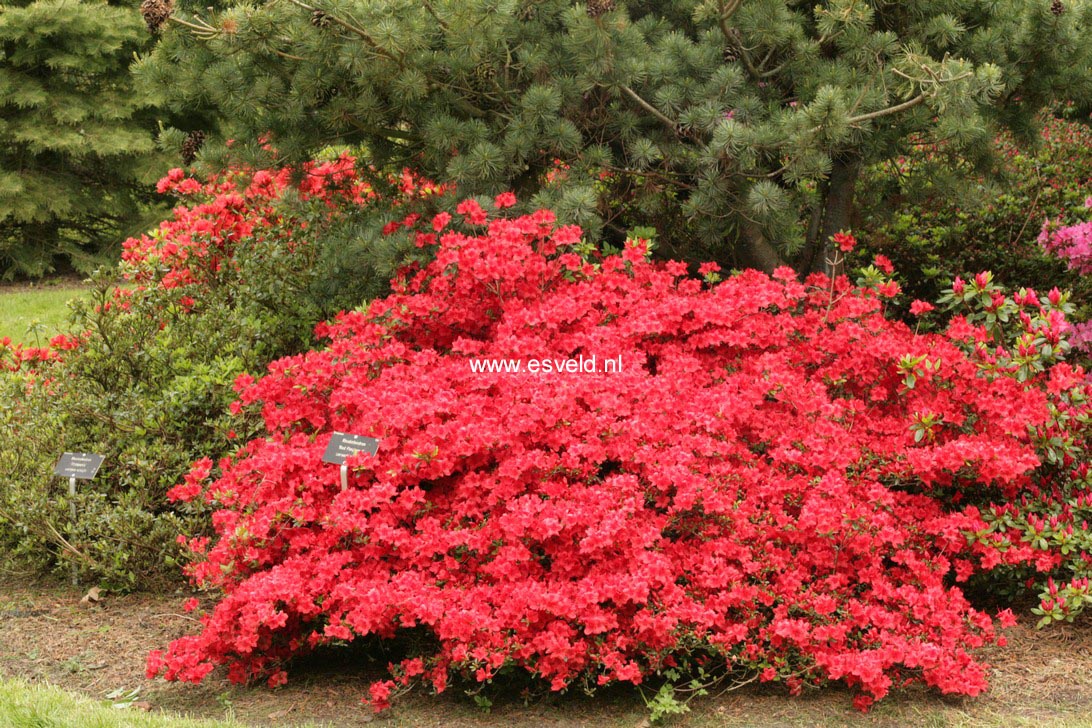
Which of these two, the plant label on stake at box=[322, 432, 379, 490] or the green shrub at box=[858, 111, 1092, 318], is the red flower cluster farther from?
the green shrub at box=[858, 111, 1092, 318]

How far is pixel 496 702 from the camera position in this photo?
3188mm

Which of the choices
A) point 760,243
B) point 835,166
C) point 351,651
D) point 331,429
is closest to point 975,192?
point 835,166

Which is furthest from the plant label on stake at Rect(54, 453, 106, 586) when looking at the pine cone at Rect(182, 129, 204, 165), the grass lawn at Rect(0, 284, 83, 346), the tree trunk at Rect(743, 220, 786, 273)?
the grass lawn at Rect(0, 284, 83, 346)

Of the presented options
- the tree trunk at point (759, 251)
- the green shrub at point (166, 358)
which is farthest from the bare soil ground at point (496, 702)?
the tree trunk at point (759, 251)

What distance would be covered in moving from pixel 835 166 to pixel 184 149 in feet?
11.3

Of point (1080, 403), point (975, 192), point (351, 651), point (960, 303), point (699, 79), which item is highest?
point (699, 79)

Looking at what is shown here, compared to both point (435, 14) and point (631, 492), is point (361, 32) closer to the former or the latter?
point (435, 14)

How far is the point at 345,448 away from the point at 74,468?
1473 mm

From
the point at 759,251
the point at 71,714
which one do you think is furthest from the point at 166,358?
the point at 759,251

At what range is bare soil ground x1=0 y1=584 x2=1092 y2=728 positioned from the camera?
9.87 ft

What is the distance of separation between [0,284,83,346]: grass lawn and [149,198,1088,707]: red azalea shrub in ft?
16.5

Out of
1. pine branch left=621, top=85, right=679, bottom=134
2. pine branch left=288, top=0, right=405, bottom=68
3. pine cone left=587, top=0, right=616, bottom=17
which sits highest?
pine cone left=587, top=0, right=616, bottom=17

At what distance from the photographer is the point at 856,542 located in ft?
11.0

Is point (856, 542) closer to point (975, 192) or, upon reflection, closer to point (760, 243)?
point (760, 243)
